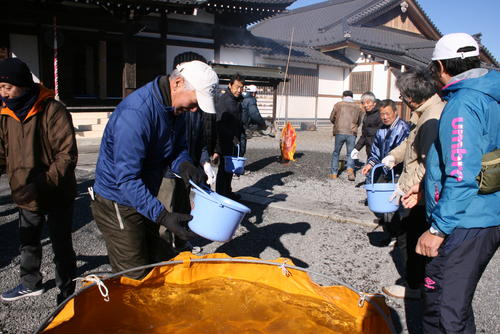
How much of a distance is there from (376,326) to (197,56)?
13.3 m

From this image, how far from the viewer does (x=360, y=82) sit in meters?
21.4

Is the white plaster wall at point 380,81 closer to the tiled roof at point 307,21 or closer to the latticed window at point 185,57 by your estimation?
the tiled roof at point 307,21

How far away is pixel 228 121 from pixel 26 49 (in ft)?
26.8

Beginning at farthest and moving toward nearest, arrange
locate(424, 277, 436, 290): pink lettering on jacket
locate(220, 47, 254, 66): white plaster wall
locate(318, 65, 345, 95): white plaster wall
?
locate(318, 65, 345, 95): white plaster wall
locate(220, 47, 254, 66): white plaster wall
locate(424, 277, 436, 290): pink lettering on jacket

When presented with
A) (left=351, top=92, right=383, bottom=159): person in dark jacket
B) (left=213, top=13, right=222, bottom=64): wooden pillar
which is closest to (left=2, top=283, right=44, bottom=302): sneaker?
(left=351, top=92, right=383, bottom=159): person in dark jacket

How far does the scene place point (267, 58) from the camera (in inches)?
707

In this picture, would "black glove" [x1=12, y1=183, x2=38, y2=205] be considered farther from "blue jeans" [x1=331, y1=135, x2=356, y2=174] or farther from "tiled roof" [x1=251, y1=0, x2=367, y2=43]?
"tiled roof" [x1=251, y1=0, x2=367, y2=43]

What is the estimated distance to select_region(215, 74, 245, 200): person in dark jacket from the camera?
20.4 feet

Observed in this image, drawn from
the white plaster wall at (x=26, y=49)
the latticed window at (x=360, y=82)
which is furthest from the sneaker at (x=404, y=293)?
the latticed window at (x=360, y=82)

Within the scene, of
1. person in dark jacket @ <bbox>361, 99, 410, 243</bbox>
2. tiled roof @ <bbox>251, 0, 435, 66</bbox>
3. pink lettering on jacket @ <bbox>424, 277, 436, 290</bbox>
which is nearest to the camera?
pink lettering on jacket @ <bbox>424, 277, 436, 290</bbox>

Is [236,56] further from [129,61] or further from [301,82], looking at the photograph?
[301,82]

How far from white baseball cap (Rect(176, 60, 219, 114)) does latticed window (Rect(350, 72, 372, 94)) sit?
776 inches

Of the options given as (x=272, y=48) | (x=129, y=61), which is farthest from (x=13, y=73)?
(x=272, y=48)

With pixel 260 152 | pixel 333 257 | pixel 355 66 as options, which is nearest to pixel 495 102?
pixel 333 257
